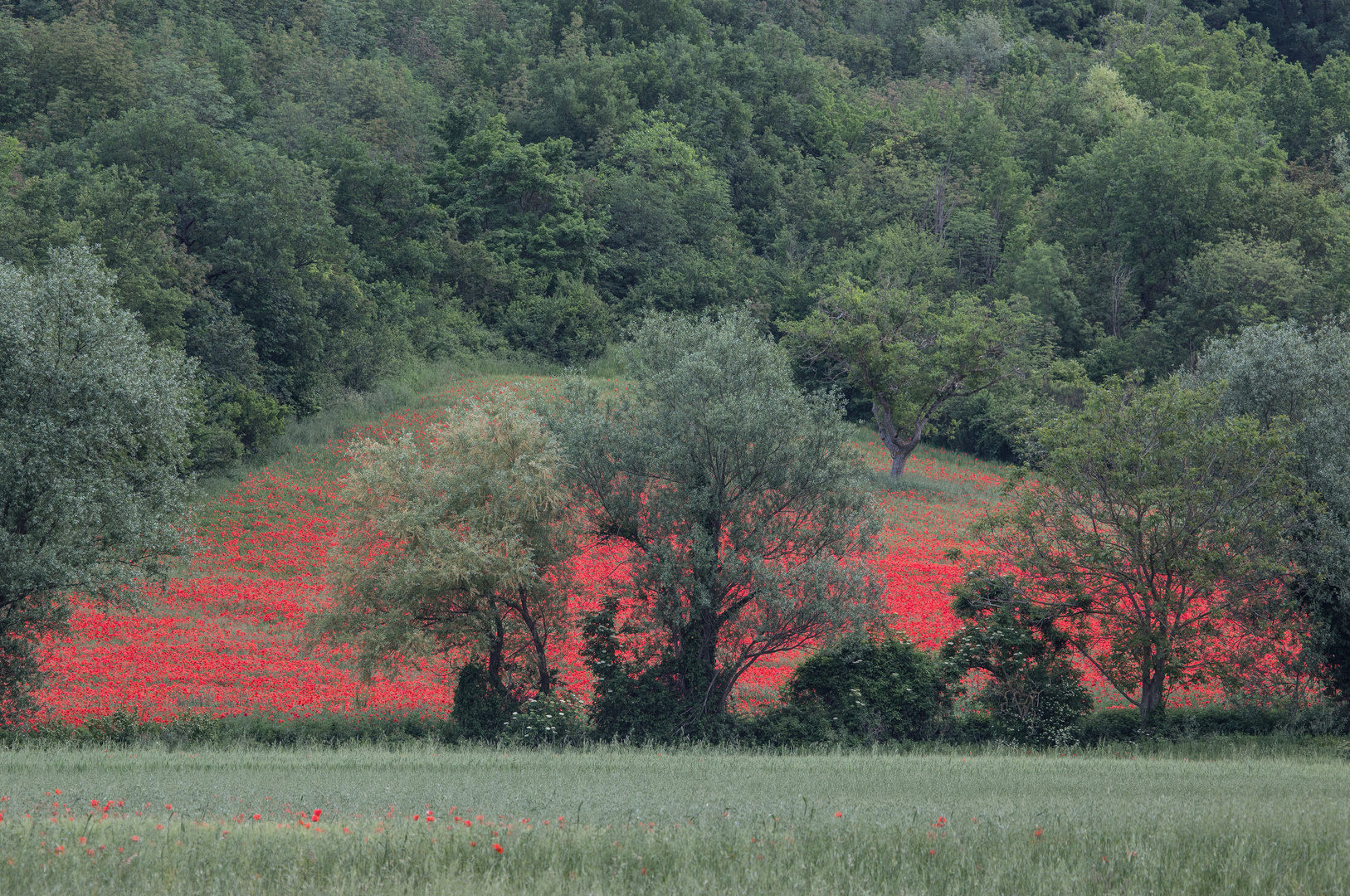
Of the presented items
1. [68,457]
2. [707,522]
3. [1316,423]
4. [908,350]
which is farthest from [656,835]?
[908,350]

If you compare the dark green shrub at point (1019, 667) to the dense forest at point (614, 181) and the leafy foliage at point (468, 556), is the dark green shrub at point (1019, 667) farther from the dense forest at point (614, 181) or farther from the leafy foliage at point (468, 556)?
the dense forest at point (614, 181)

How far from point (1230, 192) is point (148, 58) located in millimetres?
70924

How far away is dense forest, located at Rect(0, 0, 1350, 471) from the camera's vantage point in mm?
53750

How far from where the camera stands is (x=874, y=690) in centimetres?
2548

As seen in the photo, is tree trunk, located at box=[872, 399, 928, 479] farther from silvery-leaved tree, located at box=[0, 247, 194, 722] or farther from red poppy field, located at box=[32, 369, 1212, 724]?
silvery-leaved tree, located at box=[0, 247, 194, 722]

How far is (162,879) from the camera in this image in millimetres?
8023

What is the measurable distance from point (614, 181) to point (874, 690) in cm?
6261

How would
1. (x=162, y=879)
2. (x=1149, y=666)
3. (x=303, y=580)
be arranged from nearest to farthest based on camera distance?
(x=162, y=879)
(x=1149, y=666)
(x=303, y=580)

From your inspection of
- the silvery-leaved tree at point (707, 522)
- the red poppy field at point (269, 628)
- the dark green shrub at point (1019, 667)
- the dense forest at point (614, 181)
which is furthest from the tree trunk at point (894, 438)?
the silvery-leaved tree at point (707, 522)

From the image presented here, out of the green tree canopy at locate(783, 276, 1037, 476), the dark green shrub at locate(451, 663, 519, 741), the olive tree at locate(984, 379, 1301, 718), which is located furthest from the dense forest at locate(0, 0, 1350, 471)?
the olive tree at locate(984, 379, 1301, 718)

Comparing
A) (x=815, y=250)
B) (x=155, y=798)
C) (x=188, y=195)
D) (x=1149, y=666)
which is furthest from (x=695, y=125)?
(x=155, y=798)

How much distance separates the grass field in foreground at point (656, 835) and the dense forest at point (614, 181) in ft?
116

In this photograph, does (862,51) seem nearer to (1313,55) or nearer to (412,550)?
(1313,55)

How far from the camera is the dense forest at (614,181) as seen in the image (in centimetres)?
5375
